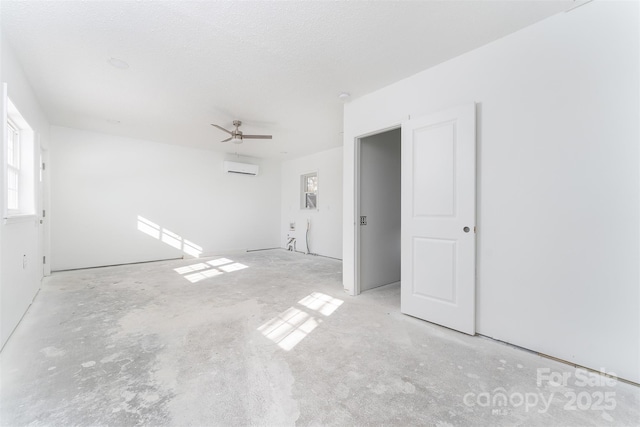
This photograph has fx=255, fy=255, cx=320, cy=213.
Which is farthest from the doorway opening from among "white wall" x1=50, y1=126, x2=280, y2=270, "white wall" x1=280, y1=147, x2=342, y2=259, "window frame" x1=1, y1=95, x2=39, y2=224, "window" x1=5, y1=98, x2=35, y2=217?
"white wall" x1=50, y1=126, x2=280, y2=270

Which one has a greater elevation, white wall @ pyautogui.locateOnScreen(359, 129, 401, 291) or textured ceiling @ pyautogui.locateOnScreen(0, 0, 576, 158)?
textured ceiling @ pyautogui.locateOnScreen(0, 0, 576, 158)

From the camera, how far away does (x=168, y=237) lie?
230 inches

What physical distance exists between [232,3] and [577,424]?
Result: 135 inches

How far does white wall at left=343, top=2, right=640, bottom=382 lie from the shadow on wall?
595 centimetres

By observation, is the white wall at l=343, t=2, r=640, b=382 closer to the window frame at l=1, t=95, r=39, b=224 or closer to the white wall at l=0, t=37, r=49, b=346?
the white wall at l=0, t=37, r=49, b=346

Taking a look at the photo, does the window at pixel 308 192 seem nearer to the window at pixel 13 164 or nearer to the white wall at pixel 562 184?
the white wall at pixel 562 184

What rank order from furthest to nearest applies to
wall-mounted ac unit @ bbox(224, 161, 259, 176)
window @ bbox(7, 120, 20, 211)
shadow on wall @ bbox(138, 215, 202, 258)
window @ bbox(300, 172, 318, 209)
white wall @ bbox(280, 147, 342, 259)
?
window @ bbox(300, 172, 318, 209) < wall-mounted ac unit @ bbox(224, 161, 259, 176) < white wall @ bbox(280, 147, 342, 259) < shadow on wall @ bbox(138, 215, 202, 258) < window @ bbox(7, 120, 20, 211)

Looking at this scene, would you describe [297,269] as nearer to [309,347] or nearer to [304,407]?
[309,347]

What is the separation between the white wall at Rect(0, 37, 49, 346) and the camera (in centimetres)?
216

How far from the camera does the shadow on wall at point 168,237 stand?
5551mm

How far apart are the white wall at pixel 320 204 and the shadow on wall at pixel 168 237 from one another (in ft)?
8.42

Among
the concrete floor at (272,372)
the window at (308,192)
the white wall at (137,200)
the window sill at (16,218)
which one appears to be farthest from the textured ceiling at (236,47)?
the window at (308,192)

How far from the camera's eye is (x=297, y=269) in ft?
16.4

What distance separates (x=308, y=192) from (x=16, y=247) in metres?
5.52
